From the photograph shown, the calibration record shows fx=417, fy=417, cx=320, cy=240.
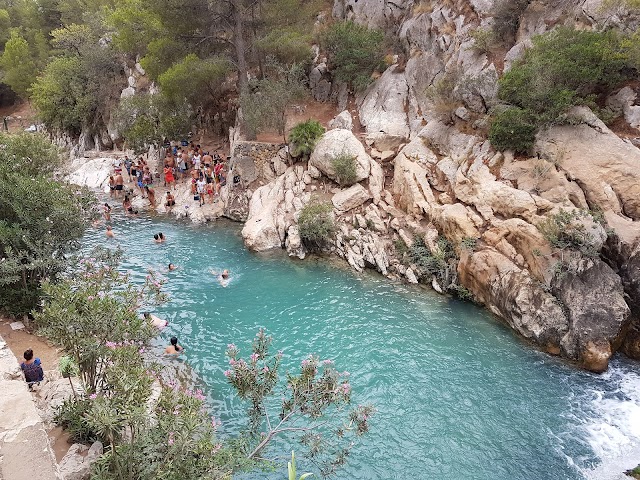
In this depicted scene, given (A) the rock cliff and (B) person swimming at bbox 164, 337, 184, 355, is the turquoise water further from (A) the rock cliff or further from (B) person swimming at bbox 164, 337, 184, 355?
(A) the rock cliff

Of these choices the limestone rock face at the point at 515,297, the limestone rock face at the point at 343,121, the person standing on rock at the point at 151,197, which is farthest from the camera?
the person standing on rock at the point at 151,197

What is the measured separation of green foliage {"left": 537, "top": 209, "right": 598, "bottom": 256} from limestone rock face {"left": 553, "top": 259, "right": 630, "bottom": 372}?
2.00 ft

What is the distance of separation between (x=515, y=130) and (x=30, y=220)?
2055 cm

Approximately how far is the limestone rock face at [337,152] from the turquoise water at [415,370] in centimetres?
628

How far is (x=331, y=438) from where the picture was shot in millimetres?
11797

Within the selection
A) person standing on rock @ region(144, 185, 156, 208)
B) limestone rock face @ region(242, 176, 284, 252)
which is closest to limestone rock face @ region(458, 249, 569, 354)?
limestone rock face @ region(242, 176, 284, 252)

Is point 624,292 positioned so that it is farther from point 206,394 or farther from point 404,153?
point 206,394

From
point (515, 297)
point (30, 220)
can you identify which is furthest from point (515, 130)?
point (30, 220)

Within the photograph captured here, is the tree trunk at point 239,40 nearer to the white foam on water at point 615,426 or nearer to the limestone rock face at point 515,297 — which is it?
the limestone rock face at point 515,297

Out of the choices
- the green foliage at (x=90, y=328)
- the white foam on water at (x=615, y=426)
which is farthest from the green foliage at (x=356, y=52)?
the green foliage at (x=90, y=328)

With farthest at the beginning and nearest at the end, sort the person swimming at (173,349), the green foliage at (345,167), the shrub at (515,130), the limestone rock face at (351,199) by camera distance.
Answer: the green foliage at (345,167)
the limestone rock face at (351,199)
the shrub at (515,130)
the person swimming at (173,349)

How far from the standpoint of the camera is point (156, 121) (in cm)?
3709

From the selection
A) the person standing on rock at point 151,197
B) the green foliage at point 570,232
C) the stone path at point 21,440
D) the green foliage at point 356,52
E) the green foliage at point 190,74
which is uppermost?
the green foliage at point 356,52

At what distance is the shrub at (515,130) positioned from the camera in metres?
19.7
